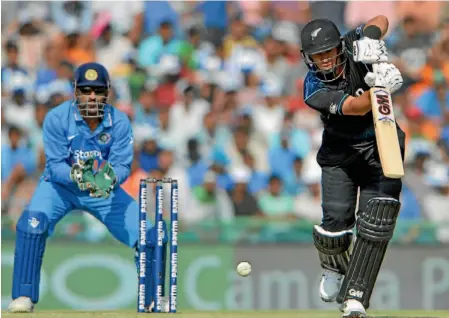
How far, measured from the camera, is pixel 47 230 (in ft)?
24.5

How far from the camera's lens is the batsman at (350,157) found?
618cm

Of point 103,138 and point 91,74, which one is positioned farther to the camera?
point 103,138

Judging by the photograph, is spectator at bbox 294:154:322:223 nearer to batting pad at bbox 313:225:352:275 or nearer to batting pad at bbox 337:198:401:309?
batting pad at bbox 313:225:352:275

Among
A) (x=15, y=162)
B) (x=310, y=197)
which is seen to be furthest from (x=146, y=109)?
(x=310, y=197)

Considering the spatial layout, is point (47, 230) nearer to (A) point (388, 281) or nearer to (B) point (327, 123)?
(B) point (327, 123)

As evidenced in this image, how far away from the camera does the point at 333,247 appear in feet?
22.5

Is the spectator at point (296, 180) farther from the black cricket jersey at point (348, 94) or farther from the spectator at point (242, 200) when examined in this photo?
the black cricket jersey at point (348, 94)

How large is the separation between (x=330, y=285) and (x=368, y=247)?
945 mm

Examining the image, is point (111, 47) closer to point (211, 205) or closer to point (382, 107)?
point (211, 205)

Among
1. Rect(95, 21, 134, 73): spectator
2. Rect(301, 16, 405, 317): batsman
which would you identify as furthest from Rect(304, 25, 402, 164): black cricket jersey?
Rect(95, 21, 134, 73): spectator

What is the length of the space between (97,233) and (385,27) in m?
4.27

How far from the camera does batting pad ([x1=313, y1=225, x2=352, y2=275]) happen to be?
6.82 m

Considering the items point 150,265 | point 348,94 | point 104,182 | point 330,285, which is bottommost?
point 330,285

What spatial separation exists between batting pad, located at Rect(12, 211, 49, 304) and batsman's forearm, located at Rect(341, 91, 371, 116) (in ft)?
8.05
